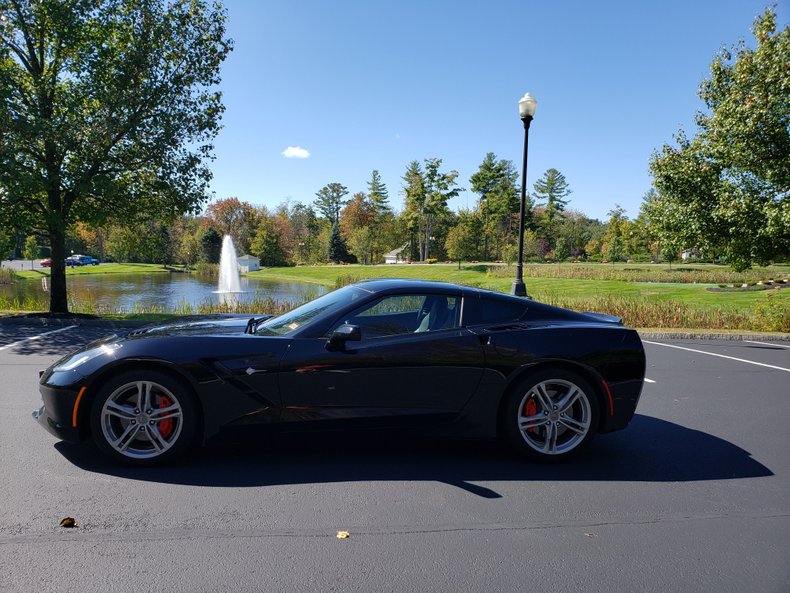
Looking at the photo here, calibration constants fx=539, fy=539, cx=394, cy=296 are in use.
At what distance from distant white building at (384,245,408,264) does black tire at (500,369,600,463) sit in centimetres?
7580

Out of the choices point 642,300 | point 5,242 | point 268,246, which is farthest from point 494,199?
point 5,242

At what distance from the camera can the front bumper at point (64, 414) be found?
3.67m

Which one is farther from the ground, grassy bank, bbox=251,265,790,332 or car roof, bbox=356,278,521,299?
car roof, bbox=356,278,521,299

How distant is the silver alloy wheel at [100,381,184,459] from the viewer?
373cm

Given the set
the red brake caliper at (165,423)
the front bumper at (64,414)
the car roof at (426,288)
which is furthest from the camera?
the car roof at (426,288)

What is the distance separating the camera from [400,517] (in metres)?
3.21

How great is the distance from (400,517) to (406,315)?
1.63 meters

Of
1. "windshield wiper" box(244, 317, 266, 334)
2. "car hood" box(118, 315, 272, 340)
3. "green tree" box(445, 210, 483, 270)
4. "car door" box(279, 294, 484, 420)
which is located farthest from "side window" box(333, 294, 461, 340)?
"green tree" box(445, 210, 483, 270)

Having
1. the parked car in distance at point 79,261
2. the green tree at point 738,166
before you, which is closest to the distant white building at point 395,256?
the parked car in distance at point 79,261

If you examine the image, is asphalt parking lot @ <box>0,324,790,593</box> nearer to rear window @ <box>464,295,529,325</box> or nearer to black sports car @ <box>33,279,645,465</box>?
black sports car @ <box>33,279,645,465</box>

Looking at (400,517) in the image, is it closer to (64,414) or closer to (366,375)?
(366,375)

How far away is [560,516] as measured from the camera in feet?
10.8

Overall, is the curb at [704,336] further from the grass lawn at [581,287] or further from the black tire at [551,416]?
the black tire at [551,416]

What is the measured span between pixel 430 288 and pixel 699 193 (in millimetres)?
13162
